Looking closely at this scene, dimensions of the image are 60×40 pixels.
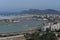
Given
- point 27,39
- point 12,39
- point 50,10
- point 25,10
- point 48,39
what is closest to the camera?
point 48,39

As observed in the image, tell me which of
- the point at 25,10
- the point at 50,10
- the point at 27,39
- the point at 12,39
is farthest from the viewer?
the point at 25,10

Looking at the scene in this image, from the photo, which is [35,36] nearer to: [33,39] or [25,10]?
[33,39]

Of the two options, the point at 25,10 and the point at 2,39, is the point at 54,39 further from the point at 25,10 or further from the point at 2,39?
the point at 25,10

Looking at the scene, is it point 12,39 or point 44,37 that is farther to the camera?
point 12,39

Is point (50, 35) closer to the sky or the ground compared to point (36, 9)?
closer to the sky

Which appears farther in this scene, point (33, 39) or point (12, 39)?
point (12, 39)

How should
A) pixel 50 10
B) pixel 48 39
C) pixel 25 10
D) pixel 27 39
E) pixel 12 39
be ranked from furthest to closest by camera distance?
pixel 25 10 → pixel 50 10 → pixel 12 39 → pixel 27 39 → pixel 48 39

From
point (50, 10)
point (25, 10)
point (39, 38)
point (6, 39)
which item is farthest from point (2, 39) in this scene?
point (25, 10)

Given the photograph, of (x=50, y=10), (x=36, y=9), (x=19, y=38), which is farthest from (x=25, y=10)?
(x=19, y=38)

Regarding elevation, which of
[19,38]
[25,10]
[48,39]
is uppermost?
[48,39]
